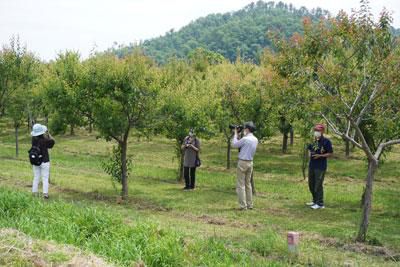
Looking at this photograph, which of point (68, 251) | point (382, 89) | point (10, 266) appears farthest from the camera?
point (382, 89)

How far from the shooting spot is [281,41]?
9.90 meters

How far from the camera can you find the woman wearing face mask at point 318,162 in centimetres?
1327

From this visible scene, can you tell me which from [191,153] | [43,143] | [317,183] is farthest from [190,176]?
[43,143]

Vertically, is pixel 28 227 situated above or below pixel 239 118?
below

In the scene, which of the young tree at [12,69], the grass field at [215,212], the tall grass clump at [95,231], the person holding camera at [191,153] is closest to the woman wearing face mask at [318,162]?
the grass field at [215,212]

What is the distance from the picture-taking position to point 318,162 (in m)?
13.5

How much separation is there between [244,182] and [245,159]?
25.5 inches

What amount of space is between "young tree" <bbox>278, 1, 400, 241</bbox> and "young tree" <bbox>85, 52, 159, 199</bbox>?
484 centimetres

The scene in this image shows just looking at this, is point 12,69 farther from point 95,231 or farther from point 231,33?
point 231,33

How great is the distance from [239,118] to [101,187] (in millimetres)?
5584

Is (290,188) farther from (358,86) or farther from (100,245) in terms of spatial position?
(100,245)

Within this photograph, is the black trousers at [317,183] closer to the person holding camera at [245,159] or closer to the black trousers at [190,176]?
the person holding camera at [245,159]

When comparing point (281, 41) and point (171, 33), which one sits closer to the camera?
point (281, 41)

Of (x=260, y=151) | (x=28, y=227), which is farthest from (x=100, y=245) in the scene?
(x=260, y=151)
